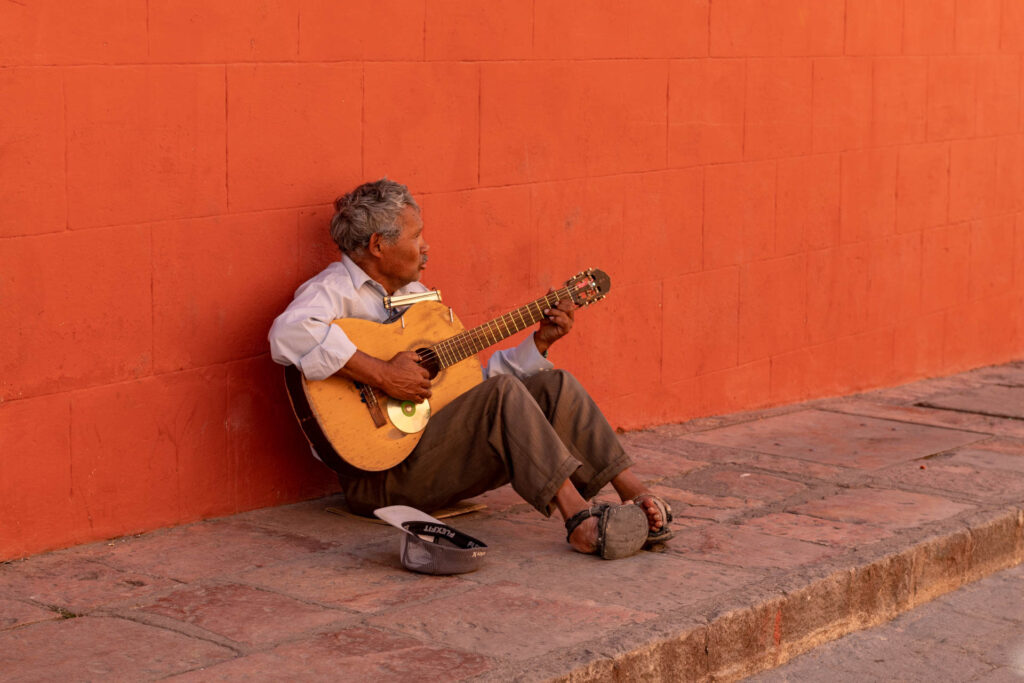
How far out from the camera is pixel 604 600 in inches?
154

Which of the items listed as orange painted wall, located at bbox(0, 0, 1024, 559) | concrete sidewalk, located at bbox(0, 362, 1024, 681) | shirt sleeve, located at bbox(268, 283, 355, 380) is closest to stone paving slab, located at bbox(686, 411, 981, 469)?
concrete sidewalk, located at bbox(0, 362, 1024, 681)

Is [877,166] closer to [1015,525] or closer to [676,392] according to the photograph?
[676,392]

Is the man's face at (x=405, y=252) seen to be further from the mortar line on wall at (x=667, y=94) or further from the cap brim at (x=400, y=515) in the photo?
the mortar line on wall at (x=667, y=94)

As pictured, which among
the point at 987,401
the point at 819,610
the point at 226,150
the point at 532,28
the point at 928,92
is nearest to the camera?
the point at 819,610

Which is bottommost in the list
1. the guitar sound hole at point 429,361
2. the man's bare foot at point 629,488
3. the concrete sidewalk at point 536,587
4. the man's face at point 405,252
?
the concrete sidewalk at point 536,587

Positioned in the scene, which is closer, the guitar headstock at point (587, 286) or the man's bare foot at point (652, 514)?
the man's bare foot at point (652, 514)

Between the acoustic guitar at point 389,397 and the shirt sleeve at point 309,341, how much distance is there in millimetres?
64

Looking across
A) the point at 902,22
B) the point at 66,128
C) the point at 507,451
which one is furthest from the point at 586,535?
A: the point at 902,22

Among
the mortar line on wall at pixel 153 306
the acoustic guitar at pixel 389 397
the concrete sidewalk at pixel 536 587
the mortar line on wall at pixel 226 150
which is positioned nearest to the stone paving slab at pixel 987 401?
the concrete sidewalk at pixel 536 587

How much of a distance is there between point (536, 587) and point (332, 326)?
988 mm

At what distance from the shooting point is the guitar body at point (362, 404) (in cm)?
435

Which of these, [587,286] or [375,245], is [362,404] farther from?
[587,286]

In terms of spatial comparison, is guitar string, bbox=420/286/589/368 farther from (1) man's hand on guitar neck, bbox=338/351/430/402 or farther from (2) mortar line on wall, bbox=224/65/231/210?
(2) mortar line on wall, bbox=224/65/231/210

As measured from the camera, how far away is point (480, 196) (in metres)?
5.29
